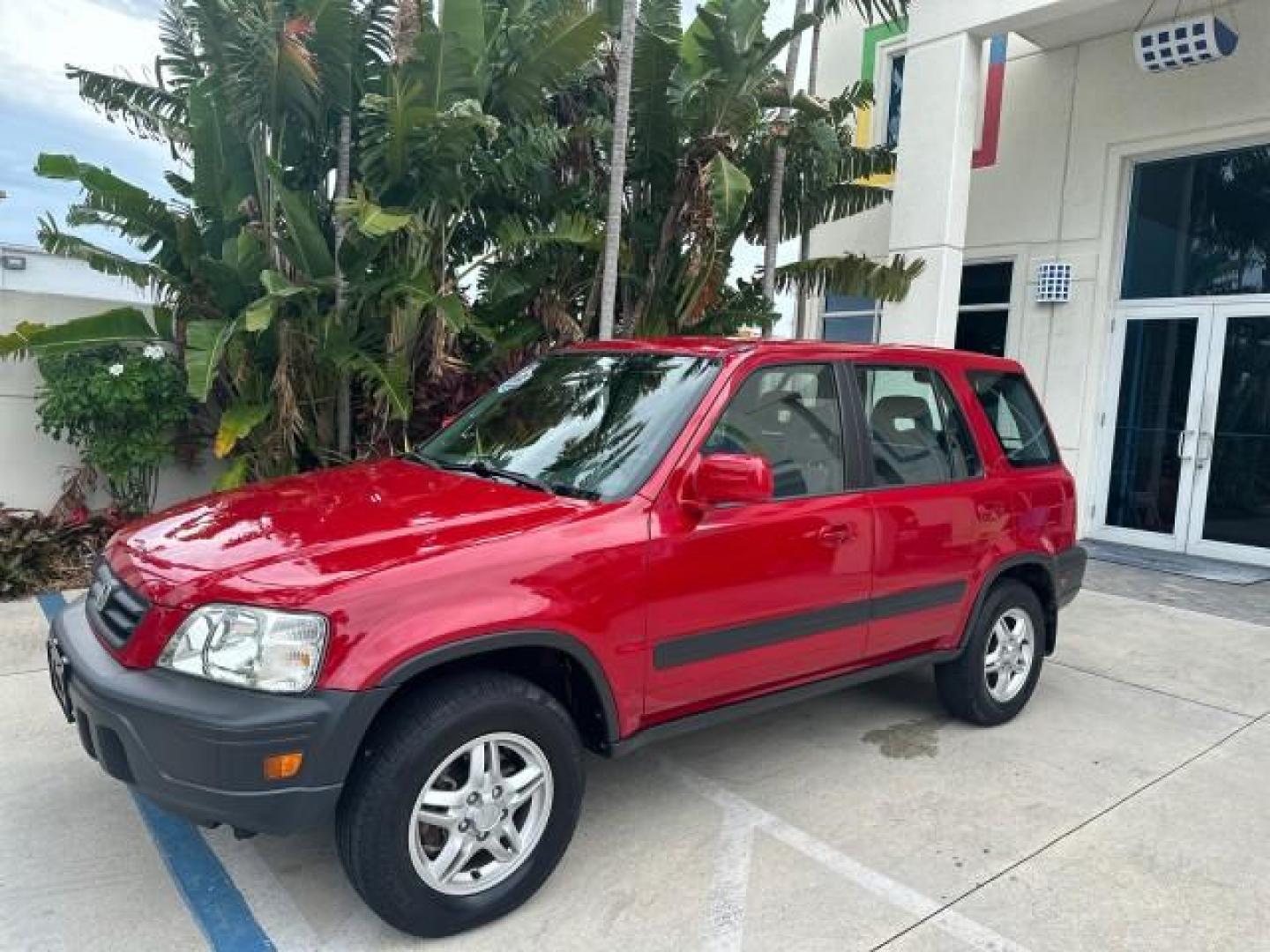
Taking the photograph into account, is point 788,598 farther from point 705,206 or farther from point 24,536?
point 24,536

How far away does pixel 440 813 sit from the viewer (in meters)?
2.70

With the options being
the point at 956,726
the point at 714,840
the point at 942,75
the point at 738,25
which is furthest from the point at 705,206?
the point at 714,840

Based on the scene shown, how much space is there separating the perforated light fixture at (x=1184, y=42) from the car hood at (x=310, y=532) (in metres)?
8.01

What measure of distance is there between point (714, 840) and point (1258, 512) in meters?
7.73

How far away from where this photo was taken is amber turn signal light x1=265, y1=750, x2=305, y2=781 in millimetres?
2432

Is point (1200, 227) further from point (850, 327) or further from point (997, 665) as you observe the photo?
point (997, 665)

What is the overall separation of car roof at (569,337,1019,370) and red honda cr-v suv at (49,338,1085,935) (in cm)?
2

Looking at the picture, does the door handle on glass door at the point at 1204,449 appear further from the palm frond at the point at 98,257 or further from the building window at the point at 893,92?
the palm frond at the point at 98,257

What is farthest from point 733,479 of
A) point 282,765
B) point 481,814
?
point 282,765

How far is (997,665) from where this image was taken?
4.59 metres

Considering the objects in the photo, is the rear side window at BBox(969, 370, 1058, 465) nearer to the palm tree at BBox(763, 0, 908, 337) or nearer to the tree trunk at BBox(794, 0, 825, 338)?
the palm tree at BBox(763, 0, 908, 337)

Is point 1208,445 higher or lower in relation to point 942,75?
lower

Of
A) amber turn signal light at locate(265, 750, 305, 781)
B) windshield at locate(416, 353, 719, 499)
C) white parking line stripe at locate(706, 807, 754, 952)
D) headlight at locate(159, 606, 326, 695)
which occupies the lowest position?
white parking line stripe at locate(706, 807, 754, 952)

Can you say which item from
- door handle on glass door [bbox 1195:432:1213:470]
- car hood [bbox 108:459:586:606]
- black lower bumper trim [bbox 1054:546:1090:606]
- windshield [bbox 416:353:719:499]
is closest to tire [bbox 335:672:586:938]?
car hood [bbox 108:459:586:606]
